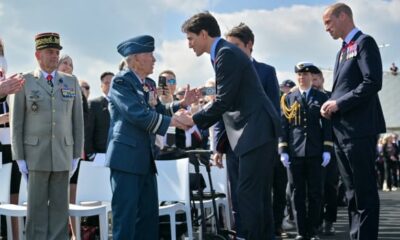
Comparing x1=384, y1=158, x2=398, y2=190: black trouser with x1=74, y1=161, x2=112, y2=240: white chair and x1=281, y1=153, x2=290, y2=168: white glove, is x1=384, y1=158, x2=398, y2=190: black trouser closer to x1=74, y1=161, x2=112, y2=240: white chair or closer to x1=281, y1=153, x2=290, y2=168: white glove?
x1=281, y1=153, x2=290, y2=168: white glove

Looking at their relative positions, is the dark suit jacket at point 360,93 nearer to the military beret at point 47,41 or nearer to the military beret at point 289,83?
the military beret at point 47,41

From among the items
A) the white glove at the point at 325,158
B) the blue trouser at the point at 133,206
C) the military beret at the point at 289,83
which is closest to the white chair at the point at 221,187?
the white glove at the point at 325,158

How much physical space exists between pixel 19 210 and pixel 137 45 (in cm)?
187

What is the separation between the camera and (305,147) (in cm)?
626

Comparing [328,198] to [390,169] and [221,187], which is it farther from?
[390,169]

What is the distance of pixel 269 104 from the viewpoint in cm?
409

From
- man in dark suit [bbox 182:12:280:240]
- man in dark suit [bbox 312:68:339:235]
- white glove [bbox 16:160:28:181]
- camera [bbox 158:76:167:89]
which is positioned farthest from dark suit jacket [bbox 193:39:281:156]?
man in dark suit [bbox 312:68:339:235]

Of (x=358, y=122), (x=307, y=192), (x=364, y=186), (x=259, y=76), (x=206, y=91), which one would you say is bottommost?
(x=307, y=192)

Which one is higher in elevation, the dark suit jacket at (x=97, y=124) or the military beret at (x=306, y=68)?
the military beret at (x=306, y=68)

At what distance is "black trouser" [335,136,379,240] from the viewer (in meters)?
4.34

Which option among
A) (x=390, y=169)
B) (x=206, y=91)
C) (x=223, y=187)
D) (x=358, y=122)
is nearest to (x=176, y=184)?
(x=206, y=91)

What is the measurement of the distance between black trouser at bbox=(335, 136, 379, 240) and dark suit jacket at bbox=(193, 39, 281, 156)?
0.73 meters

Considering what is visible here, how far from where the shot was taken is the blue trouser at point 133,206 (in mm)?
4273

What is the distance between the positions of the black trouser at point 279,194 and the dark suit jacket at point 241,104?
306 cm
